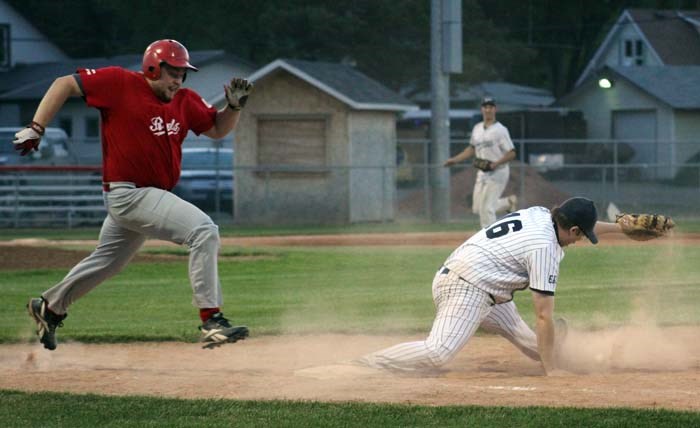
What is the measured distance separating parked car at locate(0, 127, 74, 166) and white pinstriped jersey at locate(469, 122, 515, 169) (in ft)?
53.0

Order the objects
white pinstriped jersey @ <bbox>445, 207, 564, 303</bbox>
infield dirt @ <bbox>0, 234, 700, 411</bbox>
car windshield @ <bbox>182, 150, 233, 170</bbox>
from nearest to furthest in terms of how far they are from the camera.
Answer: infield dirt @ <bbox>0, 234, 700, 411</bbox> → white pinstriped jersey @ <bbox>445, 207, 564, 303</bbox> → car windshield @ <bbox>182, 150, 233, 170</bbox>

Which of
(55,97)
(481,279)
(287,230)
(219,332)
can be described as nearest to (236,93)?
(55,97)

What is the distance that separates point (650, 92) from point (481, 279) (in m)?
39.5

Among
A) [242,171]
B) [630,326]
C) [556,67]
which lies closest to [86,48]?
[556,67]

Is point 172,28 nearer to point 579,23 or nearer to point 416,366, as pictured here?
point 579,23

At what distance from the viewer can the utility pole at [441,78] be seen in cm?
2773

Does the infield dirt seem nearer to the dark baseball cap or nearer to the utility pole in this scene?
the dark baseball cap

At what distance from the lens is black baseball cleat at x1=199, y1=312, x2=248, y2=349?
7.93m

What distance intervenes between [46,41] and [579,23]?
27081 millimetres

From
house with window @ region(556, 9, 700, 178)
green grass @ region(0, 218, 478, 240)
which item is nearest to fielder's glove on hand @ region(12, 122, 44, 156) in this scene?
green grass @ region(0, 218, 478, 240)

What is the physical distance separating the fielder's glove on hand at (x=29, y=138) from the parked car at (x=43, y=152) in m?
23.9

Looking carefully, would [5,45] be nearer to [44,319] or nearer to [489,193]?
[489,193]

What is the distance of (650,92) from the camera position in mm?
46188

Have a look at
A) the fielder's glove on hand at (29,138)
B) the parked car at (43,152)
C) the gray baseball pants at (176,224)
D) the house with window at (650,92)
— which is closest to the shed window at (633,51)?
the house with window at (650,92)
